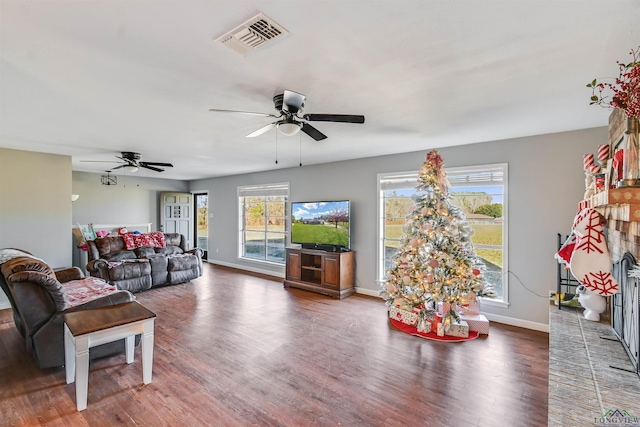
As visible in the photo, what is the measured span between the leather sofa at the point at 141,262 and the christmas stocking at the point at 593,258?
6.19m

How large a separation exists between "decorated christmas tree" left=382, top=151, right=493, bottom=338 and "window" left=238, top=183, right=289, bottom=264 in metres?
3.61

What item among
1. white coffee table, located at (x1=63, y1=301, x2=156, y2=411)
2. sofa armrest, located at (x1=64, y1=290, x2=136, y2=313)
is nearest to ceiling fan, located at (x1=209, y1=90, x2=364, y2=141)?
white coffee table, located at (x1=63, y1=301, x2=156, y2=411)

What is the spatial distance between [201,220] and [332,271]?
570cm

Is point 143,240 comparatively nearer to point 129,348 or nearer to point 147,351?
point 129,348

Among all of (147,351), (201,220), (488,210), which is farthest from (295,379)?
(201,220)

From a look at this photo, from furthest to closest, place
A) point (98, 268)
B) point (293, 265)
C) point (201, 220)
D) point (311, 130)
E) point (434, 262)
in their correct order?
point (201, 220) → point (293, 265) → point (98, 268) → point (434, 262) → point (311, 130)

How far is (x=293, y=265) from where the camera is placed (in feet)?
19.5

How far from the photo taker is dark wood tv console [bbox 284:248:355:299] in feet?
17.0

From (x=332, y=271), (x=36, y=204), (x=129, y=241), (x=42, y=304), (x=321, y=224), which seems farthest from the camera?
(x=129, y=241)

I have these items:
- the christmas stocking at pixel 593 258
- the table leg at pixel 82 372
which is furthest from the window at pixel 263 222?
the christmas stocking at pixel 593 258

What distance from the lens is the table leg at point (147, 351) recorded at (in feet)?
8.32

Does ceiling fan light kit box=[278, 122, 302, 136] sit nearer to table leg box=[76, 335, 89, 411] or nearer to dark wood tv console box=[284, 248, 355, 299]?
table leg box=[76, 335, 89, 411]

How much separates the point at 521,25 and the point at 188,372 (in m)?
3.63

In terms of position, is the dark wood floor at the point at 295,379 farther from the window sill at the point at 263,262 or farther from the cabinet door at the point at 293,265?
the window sill at the point at 263,262
